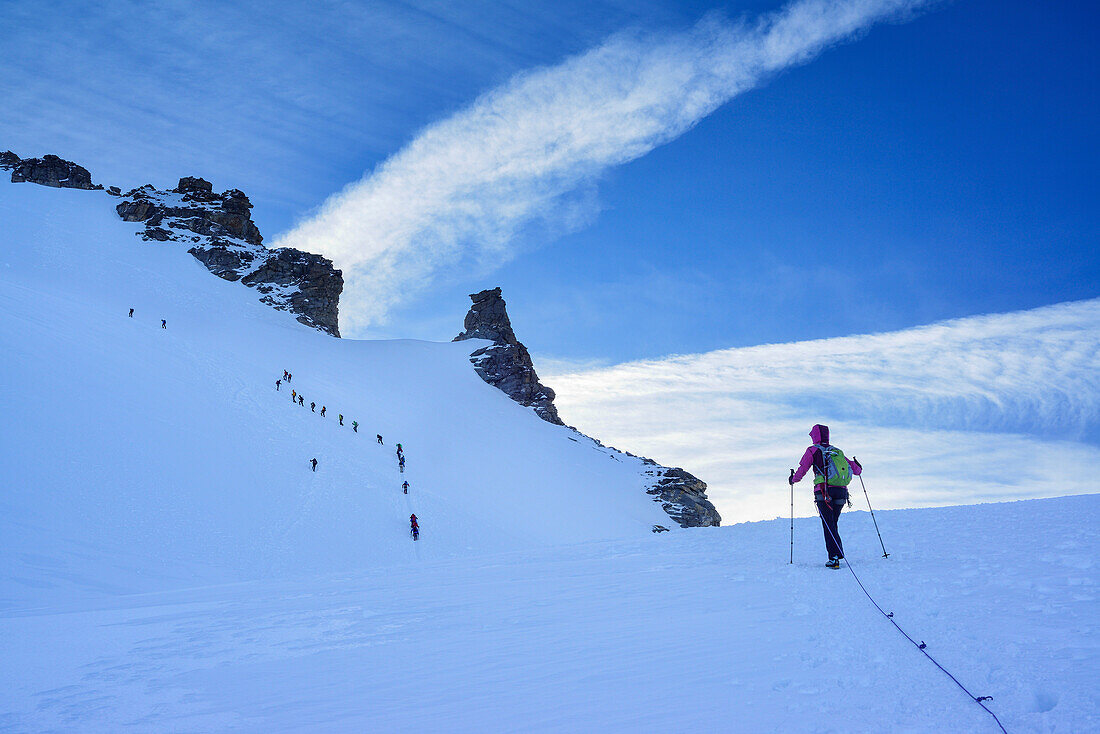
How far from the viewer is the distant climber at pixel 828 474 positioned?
9.05m

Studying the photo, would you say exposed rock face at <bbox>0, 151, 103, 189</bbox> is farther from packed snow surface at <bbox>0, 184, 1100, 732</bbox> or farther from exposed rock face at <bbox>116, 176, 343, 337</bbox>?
packed snow surface at <bbox>0, 184, 1100, 732</bbox>

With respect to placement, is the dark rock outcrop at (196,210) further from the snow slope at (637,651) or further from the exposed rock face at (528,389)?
the snow slope at (637,651)

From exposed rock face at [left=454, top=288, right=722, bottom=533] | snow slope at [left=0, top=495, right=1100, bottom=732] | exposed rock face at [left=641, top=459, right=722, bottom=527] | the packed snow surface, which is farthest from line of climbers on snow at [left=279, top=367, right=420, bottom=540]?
exposed rock face at [left=641, top=459, right=722, bottom=527]

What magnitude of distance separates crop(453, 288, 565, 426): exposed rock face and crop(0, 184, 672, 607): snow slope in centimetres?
557

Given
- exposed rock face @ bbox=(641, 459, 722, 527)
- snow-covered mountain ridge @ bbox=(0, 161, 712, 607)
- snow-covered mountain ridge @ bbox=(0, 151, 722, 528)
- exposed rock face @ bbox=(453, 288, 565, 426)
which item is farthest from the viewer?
snow-covered mountain ridge @ bbox=(0, 151, 722, 528)

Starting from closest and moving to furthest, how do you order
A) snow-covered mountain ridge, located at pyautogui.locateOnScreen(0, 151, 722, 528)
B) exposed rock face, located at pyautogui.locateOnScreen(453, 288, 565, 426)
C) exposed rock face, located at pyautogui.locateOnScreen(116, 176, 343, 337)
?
exposed rock face, located at pyautogui.locateOnScreen(453, 288, 565, 426)
snow-covered mountain ridge, located at pyautogui.locateOnScreen(0, 151, 722, 528)
exposed rock face, located at pyautogui.locateOnScreen(116, 176, 343, 337)

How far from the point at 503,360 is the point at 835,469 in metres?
70.1

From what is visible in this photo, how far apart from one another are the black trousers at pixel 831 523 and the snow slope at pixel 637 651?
0.36 metres

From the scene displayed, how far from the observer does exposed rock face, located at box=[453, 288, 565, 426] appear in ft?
248

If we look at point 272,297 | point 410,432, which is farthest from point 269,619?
point 272,297

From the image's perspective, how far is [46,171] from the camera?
88250 mm

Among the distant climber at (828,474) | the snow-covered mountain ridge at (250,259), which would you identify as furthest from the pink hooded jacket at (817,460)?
the snow-covered mountain ridge at (250,259)

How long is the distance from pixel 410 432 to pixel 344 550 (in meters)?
27.8

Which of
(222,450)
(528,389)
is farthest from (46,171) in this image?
(222,450)
